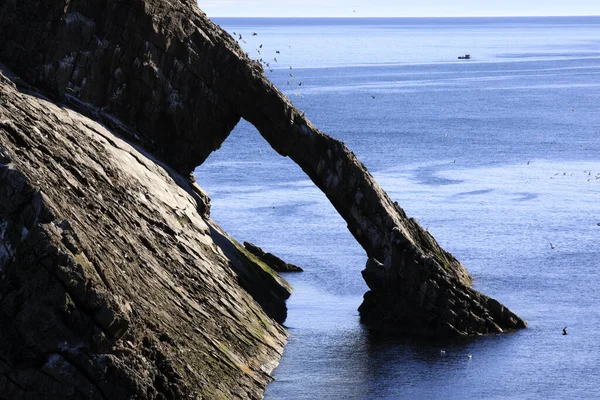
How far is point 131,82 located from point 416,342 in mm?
22921

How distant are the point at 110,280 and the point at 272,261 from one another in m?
34.9

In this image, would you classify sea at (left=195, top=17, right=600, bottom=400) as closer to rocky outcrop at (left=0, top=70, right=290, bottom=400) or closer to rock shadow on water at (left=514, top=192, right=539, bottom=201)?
rock shadow on water at (left=514, top=192, right=539, bottom=201)

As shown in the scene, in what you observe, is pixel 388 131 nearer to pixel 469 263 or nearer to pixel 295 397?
pixel 469 263

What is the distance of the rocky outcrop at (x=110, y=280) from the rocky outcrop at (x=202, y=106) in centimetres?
320

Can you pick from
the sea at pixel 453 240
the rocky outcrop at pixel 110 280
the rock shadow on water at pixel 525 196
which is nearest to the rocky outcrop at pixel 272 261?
the sea at pixel 453 240

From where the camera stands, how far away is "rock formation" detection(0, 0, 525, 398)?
2078 inches

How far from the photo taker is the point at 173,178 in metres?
71.8

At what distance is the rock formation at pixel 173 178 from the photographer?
52.8 m

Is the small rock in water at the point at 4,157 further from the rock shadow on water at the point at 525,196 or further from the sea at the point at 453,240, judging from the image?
the rock shadow on water at the point at 525,196

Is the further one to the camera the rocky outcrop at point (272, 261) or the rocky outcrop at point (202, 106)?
the rocky outcrop at point (272, 261)

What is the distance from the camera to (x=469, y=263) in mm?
87312

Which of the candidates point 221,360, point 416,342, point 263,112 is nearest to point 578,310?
point 416,342

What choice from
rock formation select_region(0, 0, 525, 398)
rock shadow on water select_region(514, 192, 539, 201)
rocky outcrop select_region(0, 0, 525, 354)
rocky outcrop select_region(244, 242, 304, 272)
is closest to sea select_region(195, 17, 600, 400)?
rock shadow on water select_region(514, 192, 539, 201)

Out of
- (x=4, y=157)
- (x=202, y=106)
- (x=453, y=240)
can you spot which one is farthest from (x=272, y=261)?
(x=4, y=157)
